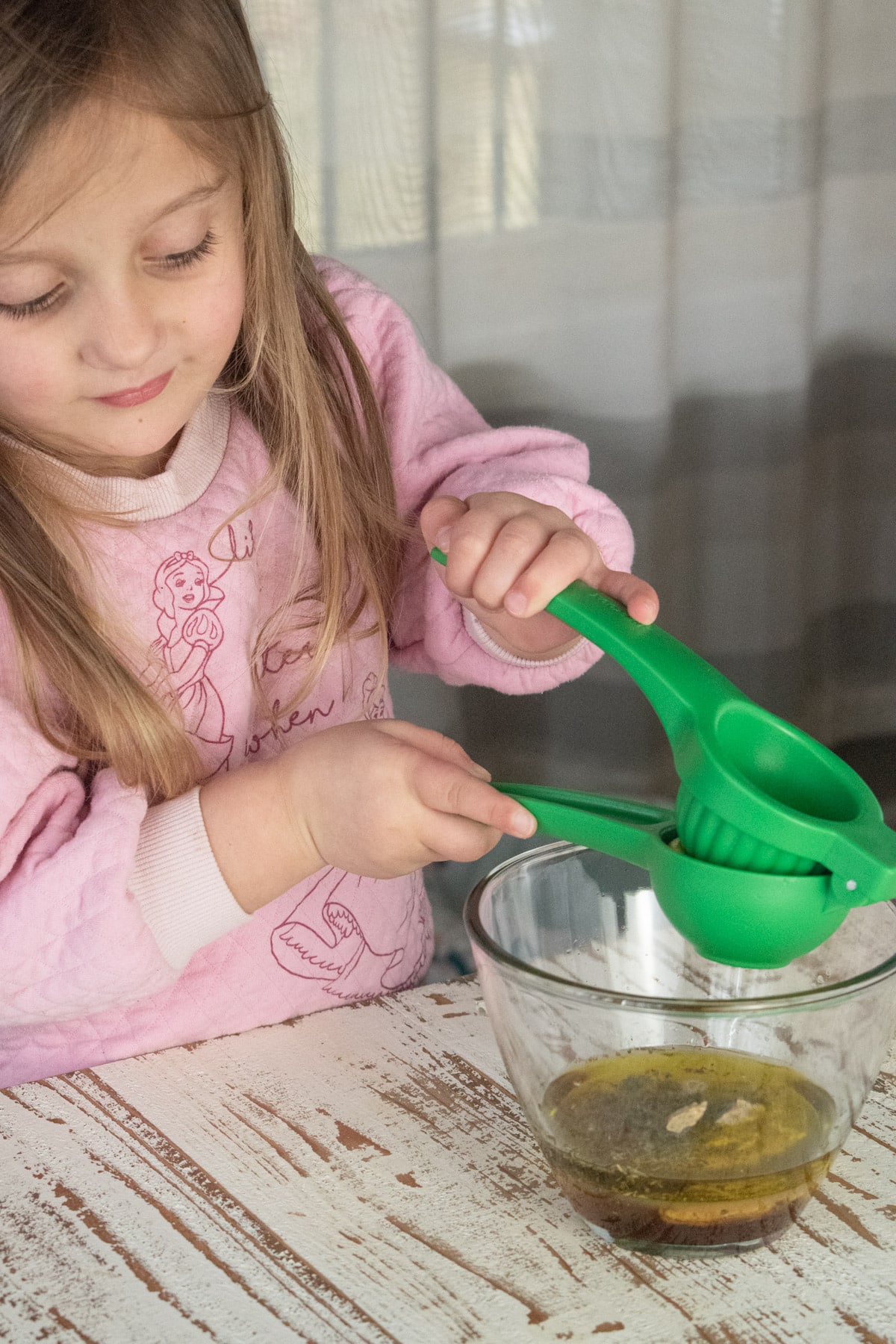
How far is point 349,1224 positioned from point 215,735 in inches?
14.2

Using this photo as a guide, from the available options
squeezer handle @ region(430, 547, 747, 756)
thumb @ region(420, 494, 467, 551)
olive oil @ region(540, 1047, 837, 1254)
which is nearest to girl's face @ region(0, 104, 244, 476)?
thumb @ region(420, 494, 467, 551)

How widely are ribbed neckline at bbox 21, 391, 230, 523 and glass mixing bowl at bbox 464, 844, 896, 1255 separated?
14.6 inches

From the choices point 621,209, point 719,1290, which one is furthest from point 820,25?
point 719,1290

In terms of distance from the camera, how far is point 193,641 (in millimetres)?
792

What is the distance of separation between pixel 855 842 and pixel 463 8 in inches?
36.5

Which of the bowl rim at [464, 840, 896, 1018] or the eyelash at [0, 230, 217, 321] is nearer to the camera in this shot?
the bowl rim at [464, 840, 896, 1018]

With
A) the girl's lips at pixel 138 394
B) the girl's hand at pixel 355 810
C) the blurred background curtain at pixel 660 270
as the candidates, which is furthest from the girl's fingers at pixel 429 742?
the blurred background curtain at pixel 660 270

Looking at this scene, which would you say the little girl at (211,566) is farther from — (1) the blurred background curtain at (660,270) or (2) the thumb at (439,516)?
(1) the blurred background curtain at (660,270)

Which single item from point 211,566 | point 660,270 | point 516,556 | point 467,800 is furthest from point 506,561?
point 660,270

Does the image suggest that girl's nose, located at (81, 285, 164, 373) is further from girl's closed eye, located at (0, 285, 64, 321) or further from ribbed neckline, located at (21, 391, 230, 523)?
ribbed neckline, located at (21, 391, 230, 523)

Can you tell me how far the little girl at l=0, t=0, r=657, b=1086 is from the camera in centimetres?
61

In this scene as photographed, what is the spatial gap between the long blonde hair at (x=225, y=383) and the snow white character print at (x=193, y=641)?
33mm

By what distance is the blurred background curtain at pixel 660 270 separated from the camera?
45.8 inches

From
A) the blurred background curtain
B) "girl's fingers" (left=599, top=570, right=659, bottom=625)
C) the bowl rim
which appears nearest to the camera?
the bowl rim
